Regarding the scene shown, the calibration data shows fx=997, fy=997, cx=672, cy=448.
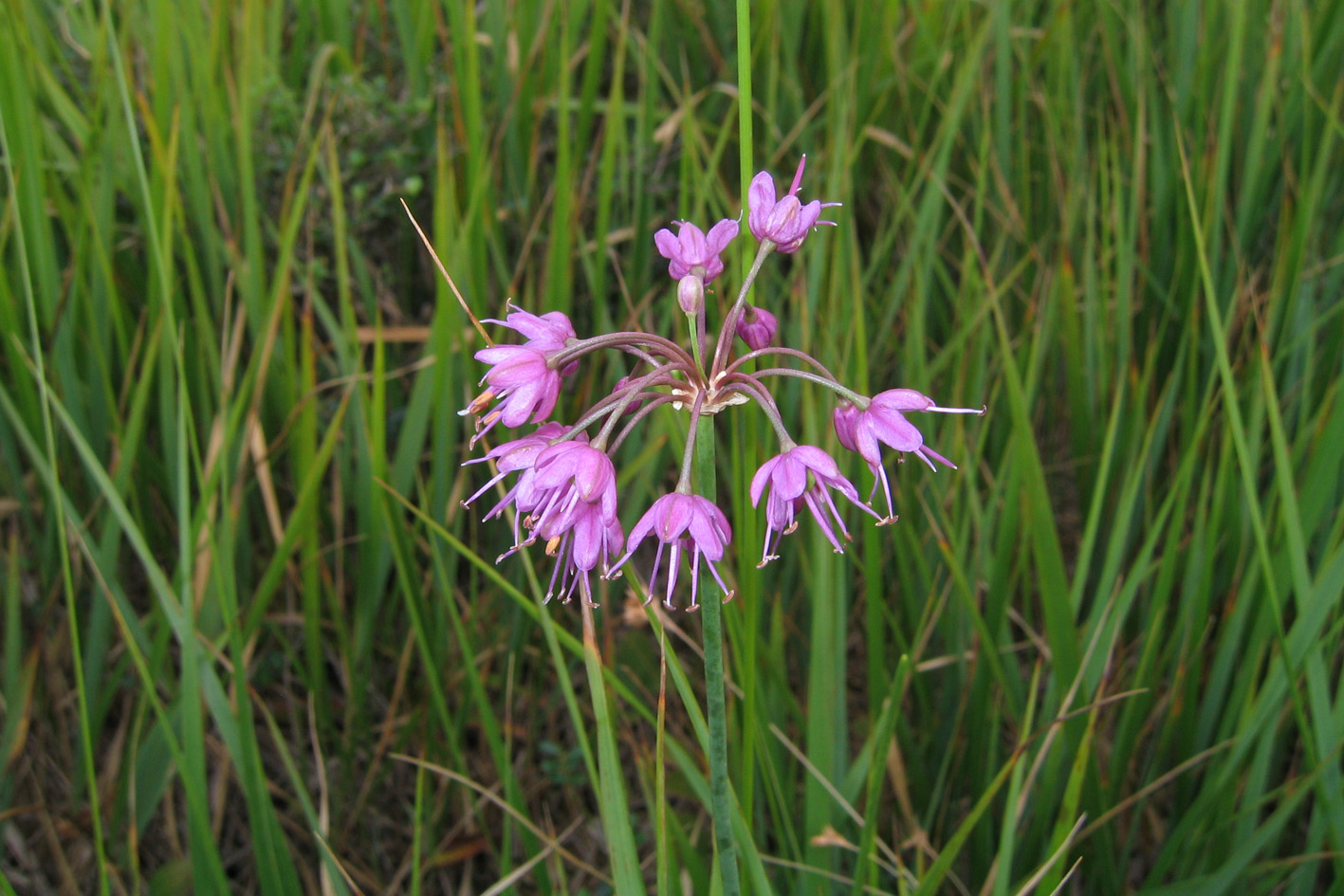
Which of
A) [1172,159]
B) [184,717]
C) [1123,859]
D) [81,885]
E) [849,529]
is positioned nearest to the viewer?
[184,717]

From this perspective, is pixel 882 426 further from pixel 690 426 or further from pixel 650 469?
pixel 650 469

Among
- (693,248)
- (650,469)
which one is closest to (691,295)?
(693,248)

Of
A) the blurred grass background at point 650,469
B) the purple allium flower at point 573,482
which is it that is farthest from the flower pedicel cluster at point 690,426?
the blurred grass background at point 650,469

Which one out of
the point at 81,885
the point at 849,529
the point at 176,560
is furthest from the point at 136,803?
the point at 849,529

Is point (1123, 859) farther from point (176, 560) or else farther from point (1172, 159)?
point (176, 560)

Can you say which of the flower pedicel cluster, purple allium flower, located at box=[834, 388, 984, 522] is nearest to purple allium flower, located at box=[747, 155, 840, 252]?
the flower pedicel cluster

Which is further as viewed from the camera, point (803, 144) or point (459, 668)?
point (803, 144)
